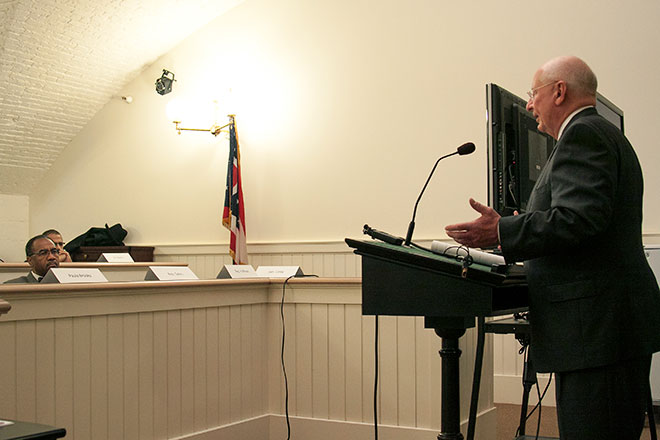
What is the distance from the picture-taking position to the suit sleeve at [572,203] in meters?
1.73

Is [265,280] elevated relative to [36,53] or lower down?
lower down

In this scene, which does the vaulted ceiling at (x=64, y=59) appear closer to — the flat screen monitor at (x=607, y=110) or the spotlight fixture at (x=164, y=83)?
the spotlight fixture at (x=164, y=83)

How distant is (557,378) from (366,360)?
1818 mm

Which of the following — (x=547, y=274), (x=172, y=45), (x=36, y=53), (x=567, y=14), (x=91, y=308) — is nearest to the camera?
(x=547, y=274)

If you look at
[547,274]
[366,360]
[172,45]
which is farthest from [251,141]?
[547,274]

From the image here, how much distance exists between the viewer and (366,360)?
360 centimetres

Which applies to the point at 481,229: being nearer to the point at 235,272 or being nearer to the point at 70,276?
the point at 70,276

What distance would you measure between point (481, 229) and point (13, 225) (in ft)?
23.9

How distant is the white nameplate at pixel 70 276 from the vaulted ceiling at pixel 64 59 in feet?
11.4

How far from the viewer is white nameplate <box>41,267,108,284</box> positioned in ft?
10.6

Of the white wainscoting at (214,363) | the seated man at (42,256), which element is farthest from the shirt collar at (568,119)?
the seated man at (42,256)

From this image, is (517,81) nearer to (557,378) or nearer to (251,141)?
(251,141)

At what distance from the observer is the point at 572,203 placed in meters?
1.74

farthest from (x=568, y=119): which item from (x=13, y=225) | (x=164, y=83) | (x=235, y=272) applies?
(x=13, y=225)
